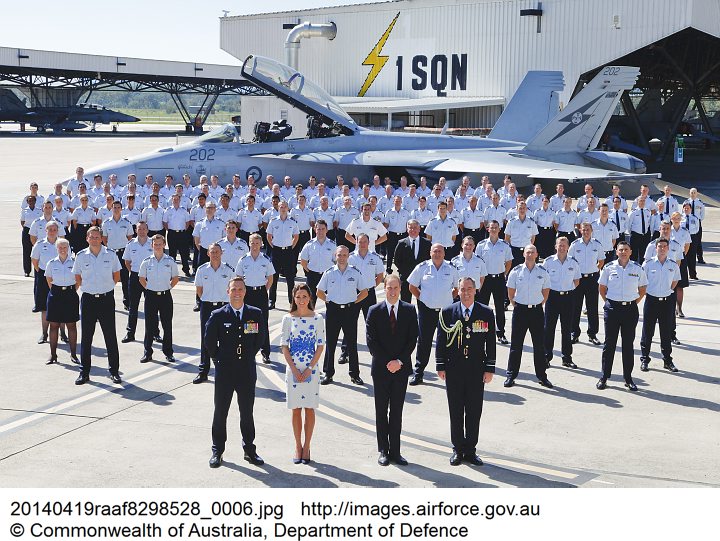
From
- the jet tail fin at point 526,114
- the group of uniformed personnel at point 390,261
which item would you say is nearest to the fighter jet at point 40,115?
the jet tail fin at point 526,114

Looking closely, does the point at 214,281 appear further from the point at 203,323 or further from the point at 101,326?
the point at 101,326

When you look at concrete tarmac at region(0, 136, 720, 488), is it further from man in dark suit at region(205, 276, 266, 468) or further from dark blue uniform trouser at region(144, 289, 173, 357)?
dark blue uniform trouser at region(144, 289, 173, 357)

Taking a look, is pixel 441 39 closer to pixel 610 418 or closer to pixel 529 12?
pixel 529 12

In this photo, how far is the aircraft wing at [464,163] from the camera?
20047 millimetres

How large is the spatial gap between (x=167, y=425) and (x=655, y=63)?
46641 millimetres

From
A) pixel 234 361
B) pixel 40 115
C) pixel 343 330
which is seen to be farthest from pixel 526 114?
pixel 40 115

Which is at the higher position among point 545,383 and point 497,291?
point 497,291

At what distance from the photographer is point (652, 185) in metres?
19.8

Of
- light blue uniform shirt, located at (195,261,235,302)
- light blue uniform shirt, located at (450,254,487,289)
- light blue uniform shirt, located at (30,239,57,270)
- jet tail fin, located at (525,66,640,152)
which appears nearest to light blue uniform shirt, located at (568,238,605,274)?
light blue uniform shirt, located at (450,254,487,289)

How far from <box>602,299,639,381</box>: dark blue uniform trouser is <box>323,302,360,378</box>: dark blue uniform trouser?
279 cm

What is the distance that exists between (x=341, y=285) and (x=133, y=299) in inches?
134

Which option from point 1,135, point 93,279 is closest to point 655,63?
point 93,279

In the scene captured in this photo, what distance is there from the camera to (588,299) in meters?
11.8

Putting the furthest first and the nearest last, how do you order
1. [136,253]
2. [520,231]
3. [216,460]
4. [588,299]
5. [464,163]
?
[464,163], [520,231], [588,299], [136,253], [216,460]
